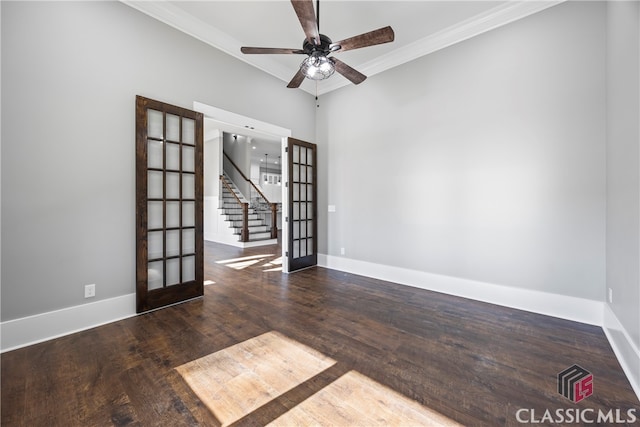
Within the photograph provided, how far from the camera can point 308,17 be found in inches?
83.3

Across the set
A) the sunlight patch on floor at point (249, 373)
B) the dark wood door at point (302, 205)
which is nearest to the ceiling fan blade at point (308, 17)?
the dark wood door at point (302, 205)

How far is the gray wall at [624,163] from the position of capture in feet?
5.82

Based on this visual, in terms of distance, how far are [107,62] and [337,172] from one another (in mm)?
3478

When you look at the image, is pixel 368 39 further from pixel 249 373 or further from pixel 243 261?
pixel 243 261

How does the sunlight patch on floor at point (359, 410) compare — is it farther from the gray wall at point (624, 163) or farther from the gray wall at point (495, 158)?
the gray wall at point (495, 158)

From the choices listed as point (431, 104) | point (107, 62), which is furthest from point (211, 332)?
point (431, 104)

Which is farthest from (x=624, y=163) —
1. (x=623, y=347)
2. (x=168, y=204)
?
(x=168, y=204)

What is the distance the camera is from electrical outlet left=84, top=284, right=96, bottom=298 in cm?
256

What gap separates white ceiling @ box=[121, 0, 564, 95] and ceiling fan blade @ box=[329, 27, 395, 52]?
3.19ft

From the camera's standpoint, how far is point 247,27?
341 centimetres

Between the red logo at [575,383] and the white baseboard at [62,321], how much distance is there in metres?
3.89

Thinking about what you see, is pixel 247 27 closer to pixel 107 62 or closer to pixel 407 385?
pixel 107 62

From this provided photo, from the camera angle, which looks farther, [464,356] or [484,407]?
[464,356]

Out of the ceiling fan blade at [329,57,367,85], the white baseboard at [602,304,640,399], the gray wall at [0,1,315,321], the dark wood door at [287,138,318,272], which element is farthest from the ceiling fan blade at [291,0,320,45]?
the white baseboard at [602,304,640,399]
